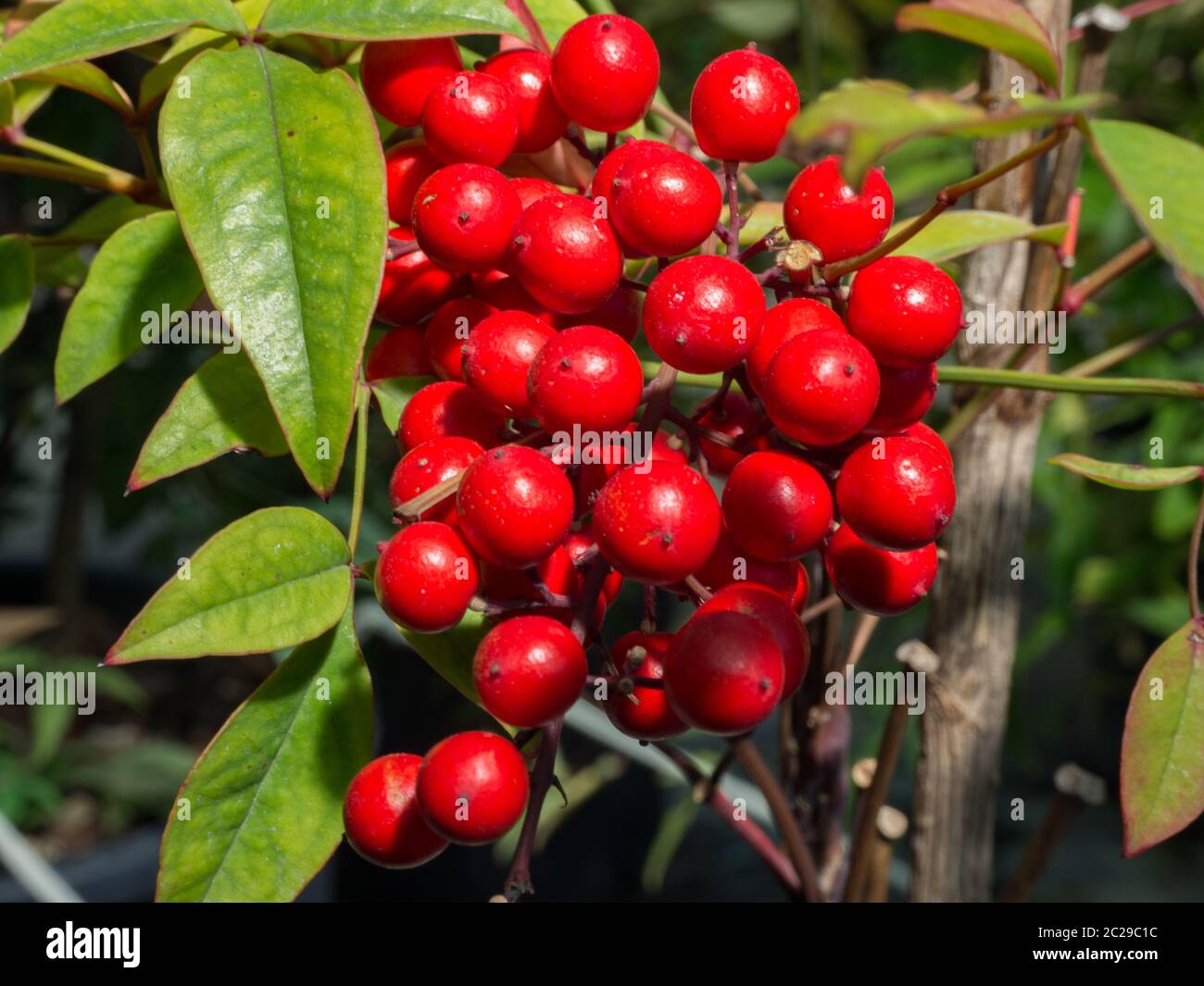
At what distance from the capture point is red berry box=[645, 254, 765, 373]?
280 mm

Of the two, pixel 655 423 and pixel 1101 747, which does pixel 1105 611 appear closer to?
pixel 1101 747

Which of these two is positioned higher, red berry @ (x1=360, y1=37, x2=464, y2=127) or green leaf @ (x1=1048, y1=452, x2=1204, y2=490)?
red berry @ (x1=360, y1=37, x2=464, y2=127)

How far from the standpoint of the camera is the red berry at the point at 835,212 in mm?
296

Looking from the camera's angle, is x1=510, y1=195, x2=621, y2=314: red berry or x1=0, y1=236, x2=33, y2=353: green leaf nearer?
x1=510, y1=195, x2=621, y2=314: red berry

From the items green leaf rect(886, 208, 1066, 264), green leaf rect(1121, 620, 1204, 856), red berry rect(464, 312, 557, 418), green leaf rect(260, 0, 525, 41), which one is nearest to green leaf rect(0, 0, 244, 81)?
green leaf rect(260, 0, 525, 41)

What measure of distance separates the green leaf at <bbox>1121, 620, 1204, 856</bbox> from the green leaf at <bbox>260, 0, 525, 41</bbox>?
272 millimetres

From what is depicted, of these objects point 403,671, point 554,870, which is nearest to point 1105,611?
point 554,870

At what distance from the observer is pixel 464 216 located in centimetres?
30

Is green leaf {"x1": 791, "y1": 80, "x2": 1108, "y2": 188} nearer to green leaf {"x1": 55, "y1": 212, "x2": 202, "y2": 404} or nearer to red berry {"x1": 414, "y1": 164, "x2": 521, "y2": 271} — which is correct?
red berry {"x1": 414, "y1": 164, "x2": 521, "y2": 271}

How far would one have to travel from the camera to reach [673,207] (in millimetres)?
295

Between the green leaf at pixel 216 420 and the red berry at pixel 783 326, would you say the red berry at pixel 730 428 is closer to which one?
the red berry at pixel 783 326

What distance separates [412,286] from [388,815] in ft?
0.52

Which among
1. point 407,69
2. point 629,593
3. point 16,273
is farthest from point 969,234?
point 629,593

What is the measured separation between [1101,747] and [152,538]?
4.68 ft
